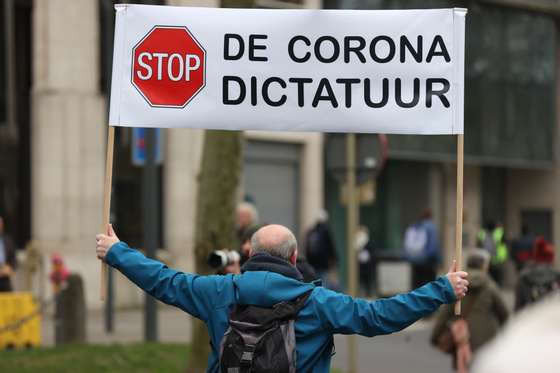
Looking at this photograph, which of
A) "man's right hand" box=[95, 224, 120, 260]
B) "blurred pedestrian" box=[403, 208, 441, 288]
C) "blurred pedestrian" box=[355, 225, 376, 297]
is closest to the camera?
"man's right hand" box=[95, 224, 120, 260]

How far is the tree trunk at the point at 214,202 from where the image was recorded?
962 cm

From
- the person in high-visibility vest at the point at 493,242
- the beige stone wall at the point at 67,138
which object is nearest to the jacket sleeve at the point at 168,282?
the beige stone wall at the point at 67,138

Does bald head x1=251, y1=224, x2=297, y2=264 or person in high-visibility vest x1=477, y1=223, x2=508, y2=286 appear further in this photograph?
person in high-visibility vest x1=477, y1=223, x2=508, y2=286

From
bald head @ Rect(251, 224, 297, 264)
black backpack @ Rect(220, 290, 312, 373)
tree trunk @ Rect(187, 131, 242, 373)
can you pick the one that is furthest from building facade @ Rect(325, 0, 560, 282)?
black backpack @ Rect(220, 290, 312, 373)

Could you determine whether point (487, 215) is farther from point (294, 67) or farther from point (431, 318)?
point (294, 67)

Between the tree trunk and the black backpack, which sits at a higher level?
the tree trunk

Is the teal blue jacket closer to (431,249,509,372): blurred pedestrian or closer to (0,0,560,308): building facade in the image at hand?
(431,249,509,372): blurred pedestrian

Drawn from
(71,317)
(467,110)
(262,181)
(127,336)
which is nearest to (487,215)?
(467,110)

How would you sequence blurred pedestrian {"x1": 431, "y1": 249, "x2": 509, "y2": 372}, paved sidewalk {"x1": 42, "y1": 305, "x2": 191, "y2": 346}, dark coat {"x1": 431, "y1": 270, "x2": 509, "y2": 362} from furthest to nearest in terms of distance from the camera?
paved sidewalk {"x1": 42, "y1": 305, "x2": 191, "y2": 346} < dark coat {"x1": 431, "y1": 270, "x2": 509, "y2": 362} < blurred pedestrian {"x1": 431, "y1": 249, "x2": 509, "y2": 372}

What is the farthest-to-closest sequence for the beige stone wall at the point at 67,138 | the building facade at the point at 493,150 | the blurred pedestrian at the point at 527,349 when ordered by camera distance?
the building facade at the point at 493,150, the beige stone wall at the point at 67,138, the blurred pedestrian at the point at 527,349

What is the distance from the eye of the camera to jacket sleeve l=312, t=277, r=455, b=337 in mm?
4441

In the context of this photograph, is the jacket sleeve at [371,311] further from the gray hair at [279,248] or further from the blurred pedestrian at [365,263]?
the blurred pedestrian at [365,263]

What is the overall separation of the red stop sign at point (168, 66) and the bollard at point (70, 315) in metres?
7.18

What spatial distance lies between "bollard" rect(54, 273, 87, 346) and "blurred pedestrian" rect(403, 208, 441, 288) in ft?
21.9
